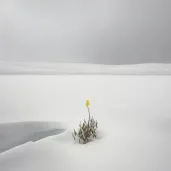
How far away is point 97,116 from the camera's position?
42.8 inches

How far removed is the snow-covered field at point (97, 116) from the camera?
34.2 inches

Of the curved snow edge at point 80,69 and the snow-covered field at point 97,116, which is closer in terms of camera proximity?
the snow-covered field at point 97,116

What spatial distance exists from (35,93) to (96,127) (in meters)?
0.37

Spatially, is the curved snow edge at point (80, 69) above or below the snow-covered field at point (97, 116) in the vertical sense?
above

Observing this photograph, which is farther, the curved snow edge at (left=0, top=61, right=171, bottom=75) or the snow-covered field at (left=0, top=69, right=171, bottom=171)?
the curved snow edge at (left=0, top=61, right=171, bottom=75)

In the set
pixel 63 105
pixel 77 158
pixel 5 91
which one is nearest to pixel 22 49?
pixel 5 91

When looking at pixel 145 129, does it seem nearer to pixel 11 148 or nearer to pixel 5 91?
pixel 11 148

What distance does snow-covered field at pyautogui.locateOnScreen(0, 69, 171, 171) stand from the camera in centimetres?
87

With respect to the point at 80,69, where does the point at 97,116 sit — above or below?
below

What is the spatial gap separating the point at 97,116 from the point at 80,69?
250 mm

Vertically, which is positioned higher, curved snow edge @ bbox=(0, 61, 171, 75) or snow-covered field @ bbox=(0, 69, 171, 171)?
curved snow edge @ bbox=(0, 61, 171, 75)

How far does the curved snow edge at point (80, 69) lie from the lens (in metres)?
1.13

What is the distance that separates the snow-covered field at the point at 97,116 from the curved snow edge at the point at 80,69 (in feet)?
0.08

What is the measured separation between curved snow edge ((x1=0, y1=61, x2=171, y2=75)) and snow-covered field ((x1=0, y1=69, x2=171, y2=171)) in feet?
0.08
